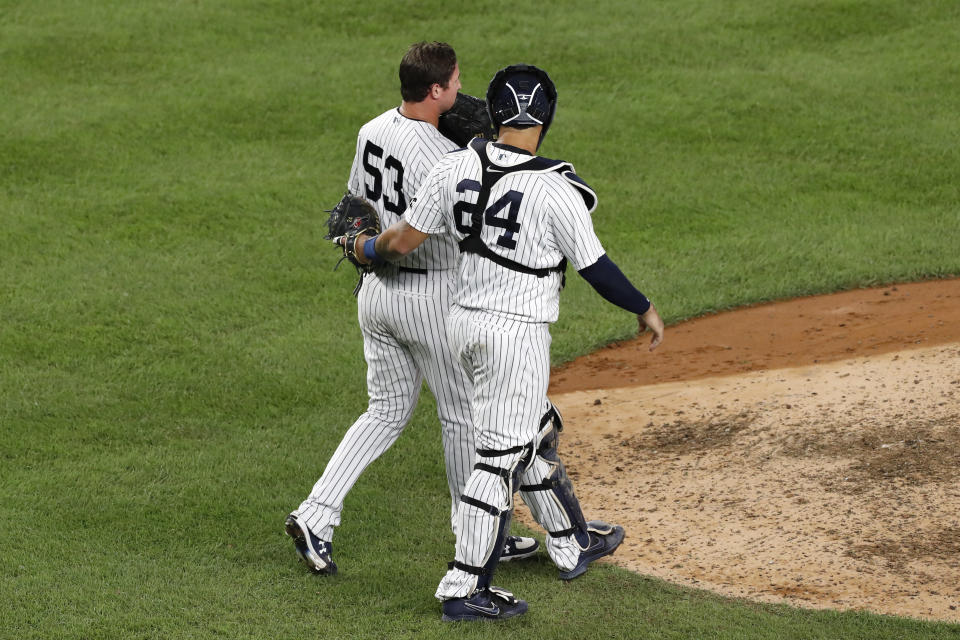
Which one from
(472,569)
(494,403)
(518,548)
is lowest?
(518,548)

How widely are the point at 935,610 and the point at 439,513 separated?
230 cm

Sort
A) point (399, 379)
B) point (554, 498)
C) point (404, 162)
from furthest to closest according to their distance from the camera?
1. point (399, 379)
2. point (554, 498)
3. point (404, 162)

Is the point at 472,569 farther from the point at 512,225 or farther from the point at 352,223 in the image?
the point at 352,223

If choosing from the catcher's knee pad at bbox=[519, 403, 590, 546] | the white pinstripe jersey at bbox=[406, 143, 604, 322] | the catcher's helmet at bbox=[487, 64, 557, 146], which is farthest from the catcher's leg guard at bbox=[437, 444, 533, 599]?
the catcher's helmet at bbox=[487, 64, 557, 146]

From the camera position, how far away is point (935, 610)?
4367 millimetres

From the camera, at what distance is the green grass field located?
467 centimetres

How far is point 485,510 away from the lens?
425 centimetres

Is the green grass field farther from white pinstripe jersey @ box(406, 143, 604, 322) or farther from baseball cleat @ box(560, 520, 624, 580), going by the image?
white pinstripe jersey @ box(406, 143, 604, 322)

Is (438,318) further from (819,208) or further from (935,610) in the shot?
(819,208)

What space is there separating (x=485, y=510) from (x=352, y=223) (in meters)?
1.30

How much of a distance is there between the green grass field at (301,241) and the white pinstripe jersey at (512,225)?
1221 mm

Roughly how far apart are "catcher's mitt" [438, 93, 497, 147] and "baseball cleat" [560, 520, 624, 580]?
1766 mm

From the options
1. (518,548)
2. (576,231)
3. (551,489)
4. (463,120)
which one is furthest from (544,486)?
(463,120)

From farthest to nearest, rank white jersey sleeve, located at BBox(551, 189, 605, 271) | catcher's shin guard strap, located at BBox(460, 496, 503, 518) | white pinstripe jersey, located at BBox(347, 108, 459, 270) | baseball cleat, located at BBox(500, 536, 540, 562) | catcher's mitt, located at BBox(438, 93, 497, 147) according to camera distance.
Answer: baseball cleat, located at BBox(500, 536, 540, 562), catcher's mitt, located at BBox(438, 93, 497, 147), white pinstripe jersey, located at BBox(347, 108, 459, 270), catcher's shin guard strap, located at BBox(460, 496, 503, 518), white jersey sleeve, located at BBox(551, 189, 605, 271)
